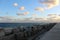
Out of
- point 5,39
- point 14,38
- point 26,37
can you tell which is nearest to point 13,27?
point 26,37

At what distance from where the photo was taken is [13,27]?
9945 millimetres

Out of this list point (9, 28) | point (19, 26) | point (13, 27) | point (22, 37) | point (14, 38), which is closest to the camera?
point (14, 38)

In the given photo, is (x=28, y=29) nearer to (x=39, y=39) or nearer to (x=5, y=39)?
(x=39, y=39)

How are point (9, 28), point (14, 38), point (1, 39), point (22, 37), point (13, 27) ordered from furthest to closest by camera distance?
point (13, 27), point (9, 28), point (22, 37), point (14, 38), point (1, 39)

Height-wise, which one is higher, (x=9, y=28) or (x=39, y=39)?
(x=9, y=28)

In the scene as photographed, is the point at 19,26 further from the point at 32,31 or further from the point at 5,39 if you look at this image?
the point at 5,39

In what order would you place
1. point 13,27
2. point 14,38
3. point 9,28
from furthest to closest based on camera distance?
1. point 13,27
2. point 9,28
3. point 14,38

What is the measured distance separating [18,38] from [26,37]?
29.8 inches

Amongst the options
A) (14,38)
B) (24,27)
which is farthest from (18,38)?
(24,27)

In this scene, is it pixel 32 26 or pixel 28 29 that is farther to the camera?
pixel 32 26

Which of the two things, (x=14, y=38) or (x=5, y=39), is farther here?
(x=14, y=38)

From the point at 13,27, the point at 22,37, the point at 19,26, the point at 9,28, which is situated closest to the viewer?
the point at 22,37

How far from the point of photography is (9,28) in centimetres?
916

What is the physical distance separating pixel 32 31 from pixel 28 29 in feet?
1.40
